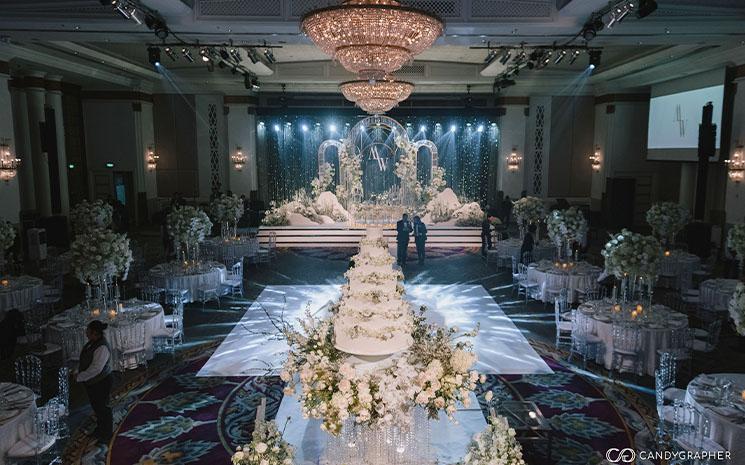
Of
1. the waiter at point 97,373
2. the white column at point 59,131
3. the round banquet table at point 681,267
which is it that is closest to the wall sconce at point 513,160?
the round banquet table at point 681,267

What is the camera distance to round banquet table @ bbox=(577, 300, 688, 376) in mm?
8023

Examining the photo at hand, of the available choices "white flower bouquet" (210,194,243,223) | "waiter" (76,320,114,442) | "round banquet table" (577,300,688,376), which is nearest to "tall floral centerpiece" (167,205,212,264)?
"white flower bouquet" (210,194,243,223)

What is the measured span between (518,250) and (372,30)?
9760 millimetres

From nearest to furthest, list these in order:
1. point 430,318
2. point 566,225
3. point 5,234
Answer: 1. point 430,318
2. point 5,234
3. point 566,225

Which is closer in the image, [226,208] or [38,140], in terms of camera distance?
[226,208]

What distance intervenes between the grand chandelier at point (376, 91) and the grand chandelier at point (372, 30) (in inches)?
78.9

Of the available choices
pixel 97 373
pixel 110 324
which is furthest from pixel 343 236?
pixel 97 373

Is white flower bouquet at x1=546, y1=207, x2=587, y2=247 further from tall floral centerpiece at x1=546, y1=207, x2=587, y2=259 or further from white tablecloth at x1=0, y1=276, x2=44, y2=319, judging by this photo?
white tablecloth at x1=0, y1=276, x2=44, y2=319

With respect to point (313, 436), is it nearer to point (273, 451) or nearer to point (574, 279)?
point (273, 451)

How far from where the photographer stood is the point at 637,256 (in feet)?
27.1

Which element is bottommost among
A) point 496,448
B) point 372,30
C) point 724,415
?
point 724,415

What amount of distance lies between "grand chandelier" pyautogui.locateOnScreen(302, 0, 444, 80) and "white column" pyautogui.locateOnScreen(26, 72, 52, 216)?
43.9 ft

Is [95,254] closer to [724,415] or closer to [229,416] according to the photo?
[229,416]

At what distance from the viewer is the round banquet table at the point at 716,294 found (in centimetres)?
994
